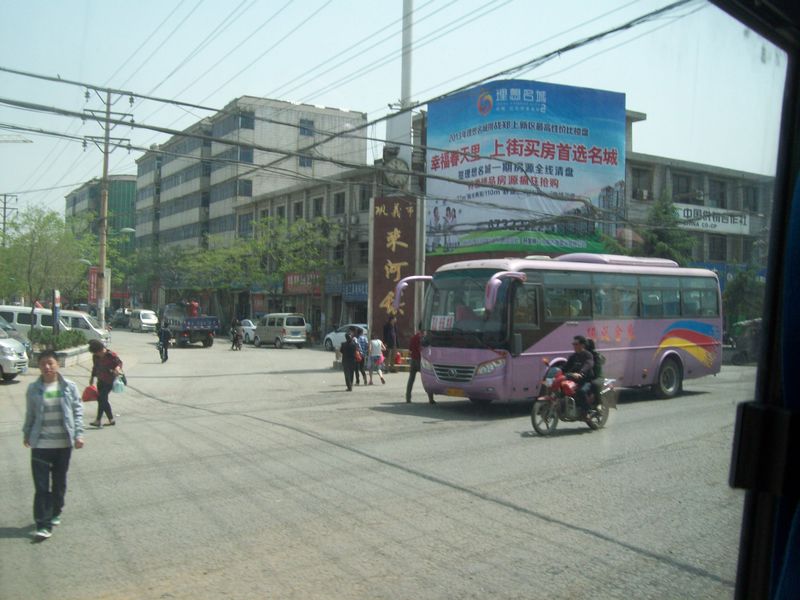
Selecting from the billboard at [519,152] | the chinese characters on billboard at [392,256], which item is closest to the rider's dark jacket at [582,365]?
the chinese characters on billboard at [392,256]

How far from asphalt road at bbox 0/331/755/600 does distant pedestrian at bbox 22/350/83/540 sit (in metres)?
0.38

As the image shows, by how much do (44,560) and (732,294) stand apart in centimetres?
502

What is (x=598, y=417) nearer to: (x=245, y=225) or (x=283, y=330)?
(x=283, y=330)

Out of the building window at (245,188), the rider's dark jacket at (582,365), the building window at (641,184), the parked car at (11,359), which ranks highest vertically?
the building window at (245,188)

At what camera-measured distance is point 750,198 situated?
2.47m

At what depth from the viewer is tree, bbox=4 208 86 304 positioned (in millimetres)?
26641

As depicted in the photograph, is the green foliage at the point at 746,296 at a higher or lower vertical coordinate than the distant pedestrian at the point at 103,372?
higher

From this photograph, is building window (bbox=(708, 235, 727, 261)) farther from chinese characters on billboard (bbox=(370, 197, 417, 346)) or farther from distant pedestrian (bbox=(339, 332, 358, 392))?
chinese characters on billboard (bbox=(370, 197, 417, 346))

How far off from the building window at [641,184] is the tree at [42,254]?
791 inches

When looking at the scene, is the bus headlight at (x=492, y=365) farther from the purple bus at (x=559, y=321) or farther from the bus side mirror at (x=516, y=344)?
the bus side mirror at (x=516, y=344)

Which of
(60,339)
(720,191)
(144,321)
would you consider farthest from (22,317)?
(144,321)

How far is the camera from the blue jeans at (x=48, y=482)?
5.94m

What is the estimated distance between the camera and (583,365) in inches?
463

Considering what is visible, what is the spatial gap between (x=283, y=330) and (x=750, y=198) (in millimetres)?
38895
